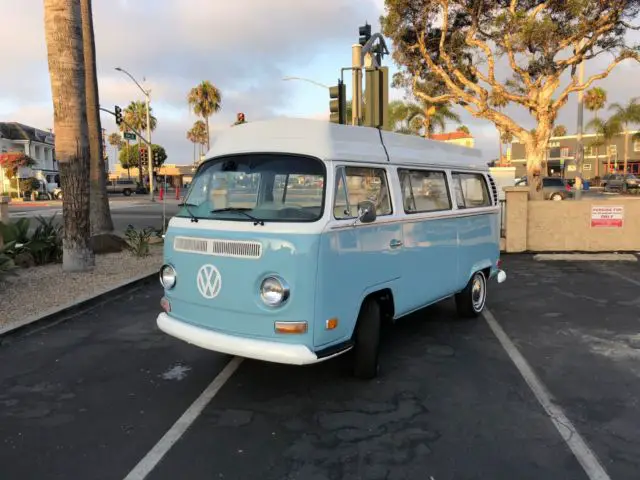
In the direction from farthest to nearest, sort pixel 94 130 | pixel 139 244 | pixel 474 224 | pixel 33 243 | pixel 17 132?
pixel 17 132 < pixel 94 130 < pixel 139 244 < pixel 33 243 < pixel 474 224

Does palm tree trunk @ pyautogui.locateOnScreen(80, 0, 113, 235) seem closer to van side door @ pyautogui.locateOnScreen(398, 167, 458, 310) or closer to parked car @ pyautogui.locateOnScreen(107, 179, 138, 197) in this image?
van side door @ pyautogui.locateOnScreen(398, 167, 458, 310)

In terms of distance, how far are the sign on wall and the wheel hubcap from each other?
7.34m

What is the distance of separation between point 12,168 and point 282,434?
59.1m

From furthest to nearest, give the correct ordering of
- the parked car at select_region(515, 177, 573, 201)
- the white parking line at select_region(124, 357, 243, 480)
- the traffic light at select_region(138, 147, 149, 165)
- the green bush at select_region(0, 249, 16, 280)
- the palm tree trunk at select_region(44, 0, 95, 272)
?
the traffic light at select_region(138, 147, 149, 165), the parked car at select_region(515, 177, 573, 201), the palm tree trunk at select_region(44, 0, 95, 272), the green bush at select_region(0, 249, 16, 280), the white parking line at select_region(124, 357, 243, 480)

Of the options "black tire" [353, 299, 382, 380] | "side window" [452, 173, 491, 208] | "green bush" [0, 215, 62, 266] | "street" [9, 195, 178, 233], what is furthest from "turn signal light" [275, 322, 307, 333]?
"street" [9, 195, 178, 233]

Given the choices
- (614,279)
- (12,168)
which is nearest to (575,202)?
(614,279)

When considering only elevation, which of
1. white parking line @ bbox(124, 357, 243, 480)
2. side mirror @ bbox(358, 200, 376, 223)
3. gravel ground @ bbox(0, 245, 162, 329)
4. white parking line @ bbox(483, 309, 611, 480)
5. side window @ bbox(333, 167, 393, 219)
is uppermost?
side window @ bbox(333, 167, 393, 219)

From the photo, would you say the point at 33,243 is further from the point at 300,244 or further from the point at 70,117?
the point at 300,244

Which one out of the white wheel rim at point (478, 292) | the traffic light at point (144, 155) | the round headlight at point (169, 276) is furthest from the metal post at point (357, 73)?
the traffic light at point (144, 155)

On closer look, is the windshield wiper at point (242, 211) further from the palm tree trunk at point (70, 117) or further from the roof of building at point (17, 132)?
the roof of building at point (17, 132)

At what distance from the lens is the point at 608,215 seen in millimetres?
12625

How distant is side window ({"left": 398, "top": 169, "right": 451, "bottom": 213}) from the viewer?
5.22 meters

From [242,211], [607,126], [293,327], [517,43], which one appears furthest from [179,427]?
[607,126]

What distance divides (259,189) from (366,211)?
3.22 ft
